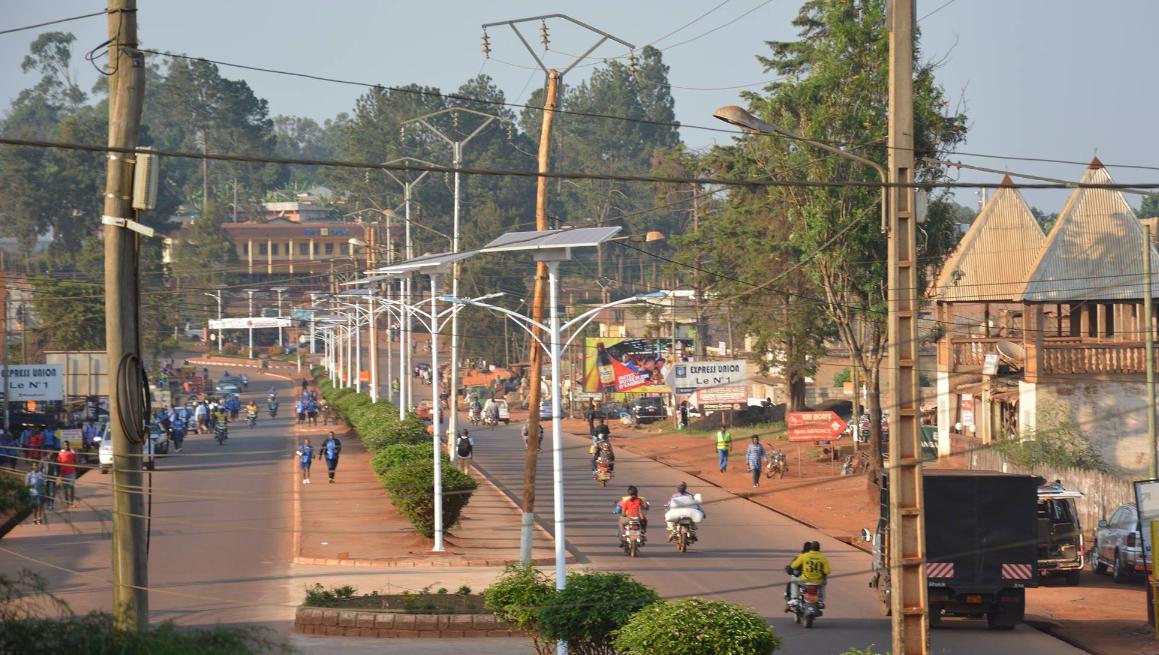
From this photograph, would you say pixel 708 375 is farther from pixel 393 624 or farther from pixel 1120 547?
pixel 393 624

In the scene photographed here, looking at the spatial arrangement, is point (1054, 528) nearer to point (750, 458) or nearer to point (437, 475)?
point (437, 475)

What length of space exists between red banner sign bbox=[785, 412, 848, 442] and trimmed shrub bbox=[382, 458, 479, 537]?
14355 millimetres

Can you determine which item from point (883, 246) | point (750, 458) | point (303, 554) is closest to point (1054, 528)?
point (883, 246)

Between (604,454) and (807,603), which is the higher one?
(604,454)

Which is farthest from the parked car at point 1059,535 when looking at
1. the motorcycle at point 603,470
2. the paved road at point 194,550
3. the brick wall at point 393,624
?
the motorcycle at point 603,470

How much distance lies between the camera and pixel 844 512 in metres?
33.8

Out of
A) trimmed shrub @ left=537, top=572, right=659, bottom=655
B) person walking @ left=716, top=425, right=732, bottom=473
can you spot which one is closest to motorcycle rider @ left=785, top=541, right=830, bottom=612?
trimmed shrub @ left=537, top=572, right=659, bottom=655

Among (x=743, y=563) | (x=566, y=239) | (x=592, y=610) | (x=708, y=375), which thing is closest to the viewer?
(x=592, y=610)

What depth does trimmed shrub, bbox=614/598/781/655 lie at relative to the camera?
13.1m

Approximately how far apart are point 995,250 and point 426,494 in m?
20.6

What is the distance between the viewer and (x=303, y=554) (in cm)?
2559

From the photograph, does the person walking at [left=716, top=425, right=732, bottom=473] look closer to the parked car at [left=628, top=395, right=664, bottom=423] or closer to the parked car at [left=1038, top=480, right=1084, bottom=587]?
the parked car at [left=1038, top=480, right=1084, bottom=587]

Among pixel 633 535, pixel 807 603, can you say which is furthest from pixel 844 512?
pixel 807 603

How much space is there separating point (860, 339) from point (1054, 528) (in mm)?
16847
